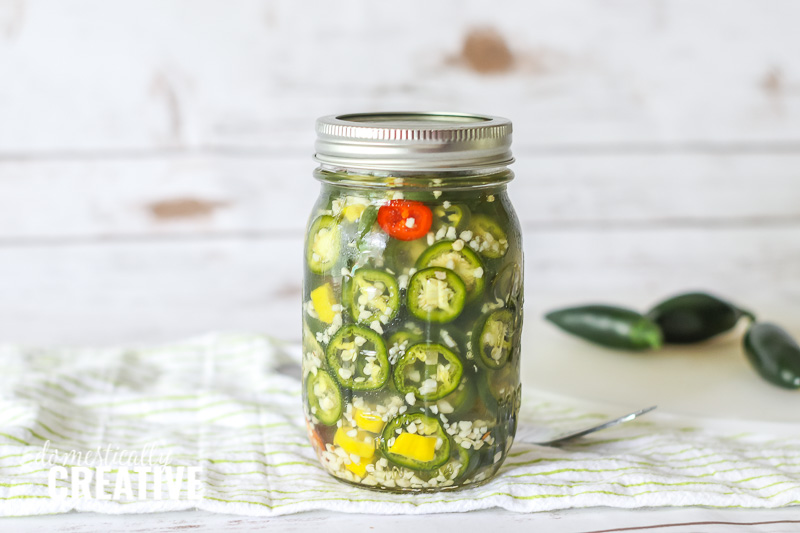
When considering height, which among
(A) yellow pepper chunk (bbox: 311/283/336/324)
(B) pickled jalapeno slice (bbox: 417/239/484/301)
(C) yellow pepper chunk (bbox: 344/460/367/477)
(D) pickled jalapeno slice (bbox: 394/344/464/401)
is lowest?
(C) yellow pepper chunk (bbox: 344/460/367/477)

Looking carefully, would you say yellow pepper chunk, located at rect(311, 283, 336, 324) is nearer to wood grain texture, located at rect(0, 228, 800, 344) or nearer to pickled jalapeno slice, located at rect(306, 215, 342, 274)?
pickled jalapeno slice, located at rect(306, 215, 342, 274)

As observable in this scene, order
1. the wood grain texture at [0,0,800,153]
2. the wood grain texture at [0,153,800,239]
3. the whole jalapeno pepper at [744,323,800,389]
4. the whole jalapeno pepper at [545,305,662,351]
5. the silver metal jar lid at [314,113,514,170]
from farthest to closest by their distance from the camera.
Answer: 1. the wood grain texture at [0,153,800,239]
2. the wood grain texture at [0,0,800,153]
3. the whole jalapeno pepper at [545,305,662,351]
4. the whole jalapeno pepper at [744,323,800,389]
5. the silver metal jar lid at [314,113,514,170]

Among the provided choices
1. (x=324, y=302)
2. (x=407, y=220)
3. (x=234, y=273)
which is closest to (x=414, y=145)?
(x=407, y=220)

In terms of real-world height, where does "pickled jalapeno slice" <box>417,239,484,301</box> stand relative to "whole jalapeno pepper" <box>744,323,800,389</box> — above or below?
above

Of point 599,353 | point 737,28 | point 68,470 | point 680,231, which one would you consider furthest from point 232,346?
point 737,28

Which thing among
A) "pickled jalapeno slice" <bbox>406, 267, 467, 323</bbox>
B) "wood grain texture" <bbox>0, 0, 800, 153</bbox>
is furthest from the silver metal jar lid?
"wood grain texture" <bbox>0, 0, 800, 153</bbox>

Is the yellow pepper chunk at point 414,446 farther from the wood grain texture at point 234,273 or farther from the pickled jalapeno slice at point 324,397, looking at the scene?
the wood grain texture at point 234,273

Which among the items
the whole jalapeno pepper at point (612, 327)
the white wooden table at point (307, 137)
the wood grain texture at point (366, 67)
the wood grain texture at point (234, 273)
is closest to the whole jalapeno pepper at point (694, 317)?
the whole jalapeno pepper at point (612, 327)
